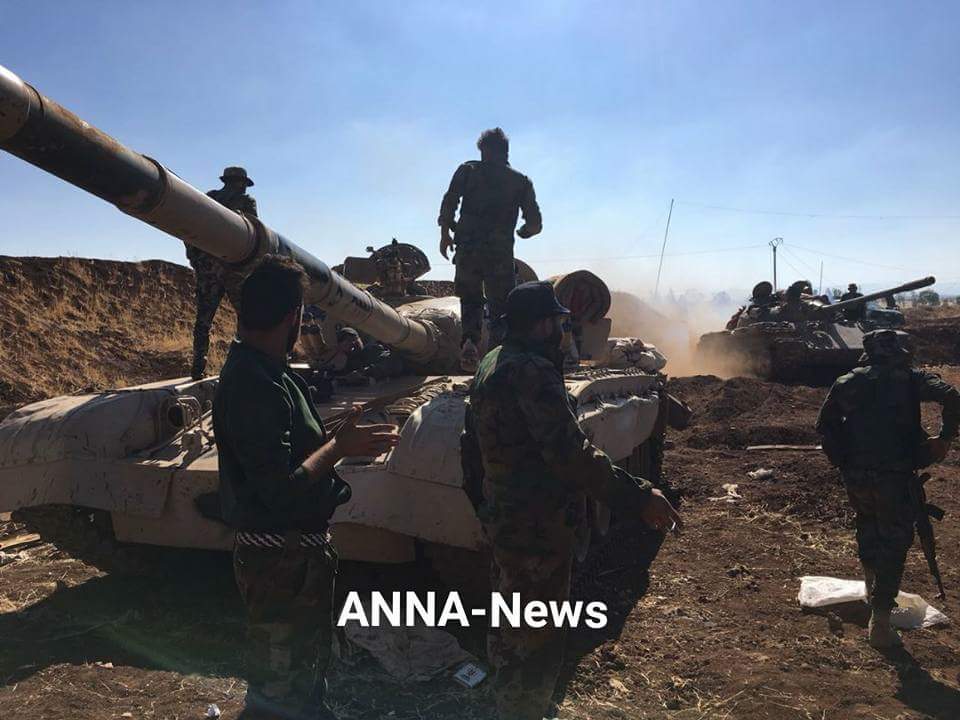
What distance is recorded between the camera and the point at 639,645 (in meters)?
4.62

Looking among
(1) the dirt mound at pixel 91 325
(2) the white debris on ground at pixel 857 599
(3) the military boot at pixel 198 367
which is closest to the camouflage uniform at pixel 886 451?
(2) the white debris on ground at pixel 857 599

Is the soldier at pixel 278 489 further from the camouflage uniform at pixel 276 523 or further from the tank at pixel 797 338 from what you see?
the tank at pixel 797 338

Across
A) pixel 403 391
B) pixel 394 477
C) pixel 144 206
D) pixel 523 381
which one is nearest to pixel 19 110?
pixel 144 206

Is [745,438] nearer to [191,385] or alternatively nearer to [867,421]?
[867,421]

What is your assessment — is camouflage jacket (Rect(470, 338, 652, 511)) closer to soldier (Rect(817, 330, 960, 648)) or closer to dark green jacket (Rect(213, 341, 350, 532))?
dark green jacket (Rect(213, 341, 350, 532))

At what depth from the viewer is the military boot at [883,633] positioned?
14.5 ft

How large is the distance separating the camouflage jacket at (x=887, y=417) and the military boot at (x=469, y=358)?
2.90 metres

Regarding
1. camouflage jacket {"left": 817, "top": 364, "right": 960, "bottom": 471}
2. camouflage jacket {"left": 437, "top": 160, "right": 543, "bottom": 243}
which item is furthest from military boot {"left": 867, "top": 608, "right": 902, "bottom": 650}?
camouflage jacket {"left": 437, "top": 160, "right": 543, "bottom": 243}

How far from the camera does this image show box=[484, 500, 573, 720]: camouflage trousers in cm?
311

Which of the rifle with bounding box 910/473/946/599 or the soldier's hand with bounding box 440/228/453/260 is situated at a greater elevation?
the soldier's hand with bounding box 440/228/453/260

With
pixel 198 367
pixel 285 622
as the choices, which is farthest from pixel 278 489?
pixel 198 367

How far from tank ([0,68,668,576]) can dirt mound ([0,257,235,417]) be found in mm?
7859

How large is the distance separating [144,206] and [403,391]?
8.30 ft

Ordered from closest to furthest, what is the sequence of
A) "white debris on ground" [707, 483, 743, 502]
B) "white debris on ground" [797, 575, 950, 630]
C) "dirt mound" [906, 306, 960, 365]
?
"white debris on ground" [797, 575, 950, 630] < "white debris on ground" [707, 483, 743, 502] < "dirt mound" [906, 306, 960, 365]
